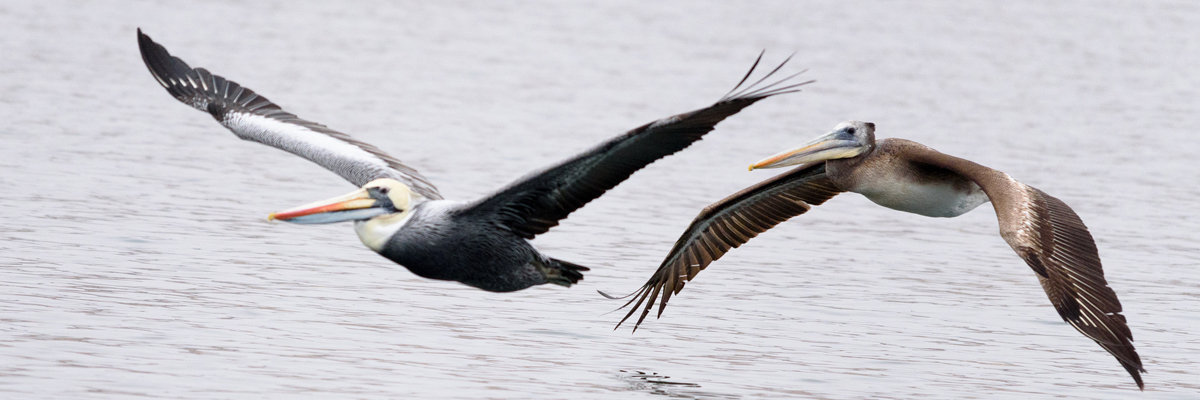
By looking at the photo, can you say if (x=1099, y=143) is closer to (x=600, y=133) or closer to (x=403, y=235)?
(x=600, y=133)

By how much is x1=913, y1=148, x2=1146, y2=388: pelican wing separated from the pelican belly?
1.90 feet

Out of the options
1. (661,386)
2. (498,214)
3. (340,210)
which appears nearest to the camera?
(340,210)

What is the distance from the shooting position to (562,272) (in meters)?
8.45

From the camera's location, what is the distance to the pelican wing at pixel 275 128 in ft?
31.1

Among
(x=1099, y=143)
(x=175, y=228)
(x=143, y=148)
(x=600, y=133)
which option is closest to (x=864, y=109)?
(x=1099, y=143)

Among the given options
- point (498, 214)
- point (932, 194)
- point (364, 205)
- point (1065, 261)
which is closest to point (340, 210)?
point (364, 205)

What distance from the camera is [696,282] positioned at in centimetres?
1114

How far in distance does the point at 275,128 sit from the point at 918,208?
3.49m

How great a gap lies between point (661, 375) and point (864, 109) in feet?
40.5

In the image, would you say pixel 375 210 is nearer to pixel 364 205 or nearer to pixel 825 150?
pixel 364 205

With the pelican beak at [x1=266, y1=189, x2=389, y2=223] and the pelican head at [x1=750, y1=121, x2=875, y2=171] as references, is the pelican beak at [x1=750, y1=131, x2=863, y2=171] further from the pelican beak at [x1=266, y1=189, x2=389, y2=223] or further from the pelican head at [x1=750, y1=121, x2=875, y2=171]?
the pelican beak at [x1=266, y1=189, x2=389, y2=223]

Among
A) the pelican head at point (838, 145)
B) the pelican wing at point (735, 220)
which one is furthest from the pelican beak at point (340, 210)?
the pelican head at point (838, 145)

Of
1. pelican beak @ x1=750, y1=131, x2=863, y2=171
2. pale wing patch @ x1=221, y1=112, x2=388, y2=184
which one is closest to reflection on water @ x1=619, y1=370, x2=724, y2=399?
pelican beak @ x1=750, y1=131, x2=863, y2=171

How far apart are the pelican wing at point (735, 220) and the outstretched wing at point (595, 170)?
45.7 inches
